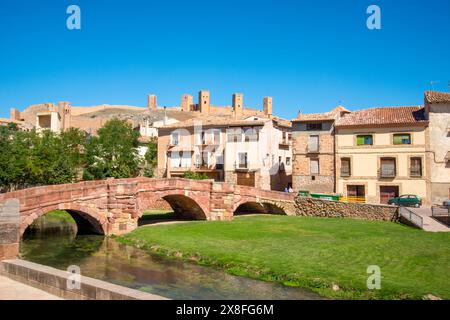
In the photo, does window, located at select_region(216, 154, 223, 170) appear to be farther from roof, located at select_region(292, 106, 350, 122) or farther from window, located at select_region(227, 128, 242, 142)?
roof, located at select_region(292, 106, 350, 122)

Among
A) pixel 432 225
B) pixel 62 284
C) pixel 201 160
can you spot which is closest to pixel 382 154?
pixel 432 225

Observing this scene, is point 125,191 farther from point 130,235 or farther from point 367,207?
point 367,207

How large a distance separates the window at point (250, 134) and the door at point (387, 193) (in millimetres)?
13082

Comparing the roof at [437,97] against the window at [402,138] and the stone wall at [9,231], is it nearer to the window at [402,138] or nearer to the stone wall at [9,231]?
the window at [402,138]

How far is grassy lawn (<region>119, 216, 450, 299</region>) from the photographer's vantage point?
1467 cm

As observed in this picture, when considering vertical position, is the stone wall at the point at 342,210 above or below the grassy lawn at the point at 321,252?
above

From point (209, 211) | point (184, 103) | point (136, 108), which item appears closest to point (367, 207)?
point (209, 211)

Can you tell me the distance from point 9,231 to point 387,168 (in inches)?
1282

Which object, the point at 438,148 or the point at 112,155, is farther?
the point at 112,155

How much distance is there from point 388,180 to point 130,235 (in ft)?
74.9

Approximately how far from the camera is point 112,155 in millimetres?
50594

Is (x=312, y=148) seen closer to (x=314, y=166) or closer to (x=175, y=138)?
(x=314, y=166)

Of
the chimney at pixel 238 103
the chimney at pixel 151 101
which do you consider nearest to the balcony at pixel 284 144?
the chimney at pixel 238 103

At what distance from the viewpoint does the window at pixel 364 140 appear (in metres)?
39.0
